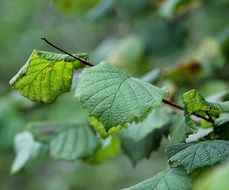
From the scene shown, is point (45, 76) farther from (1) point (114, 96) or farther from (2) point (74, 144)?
(2) point (74, 144)

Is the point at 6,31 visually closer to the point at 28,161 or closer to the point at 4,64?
the point at 4,64

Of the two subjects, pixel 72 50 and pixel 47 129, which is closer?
pixel 47 129

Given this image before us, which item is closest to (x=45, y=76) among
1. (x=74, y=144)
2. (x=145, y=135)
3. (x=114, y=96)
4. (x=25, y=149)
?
(x=114, y=96)

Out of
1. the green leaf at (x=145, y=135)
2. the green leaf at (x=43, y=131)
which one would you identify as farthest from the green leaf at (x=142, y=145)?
the green leaf at (x=43, y=131)

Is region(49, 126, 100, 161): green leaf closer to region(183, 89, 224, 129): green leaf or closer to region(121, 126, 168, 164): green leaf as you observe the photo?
region(121, 126, 168, 164): green leaf

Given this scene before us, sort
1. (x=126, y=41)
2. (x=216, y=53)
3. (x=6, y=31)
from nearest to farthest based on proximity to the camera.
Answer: (x=216, y=53) < (x=126, y=41) < (x=6, y=31)

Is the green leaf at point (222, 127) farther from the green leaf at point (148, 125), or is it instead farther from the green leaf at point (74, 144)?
the green leaf at point (74, 144)

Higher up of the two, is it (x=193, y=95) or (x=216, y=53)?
(x=193, y=95)

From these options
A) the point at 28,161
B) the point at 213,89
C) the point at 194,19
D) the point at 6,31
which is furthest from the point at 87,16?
the point at 6,31
